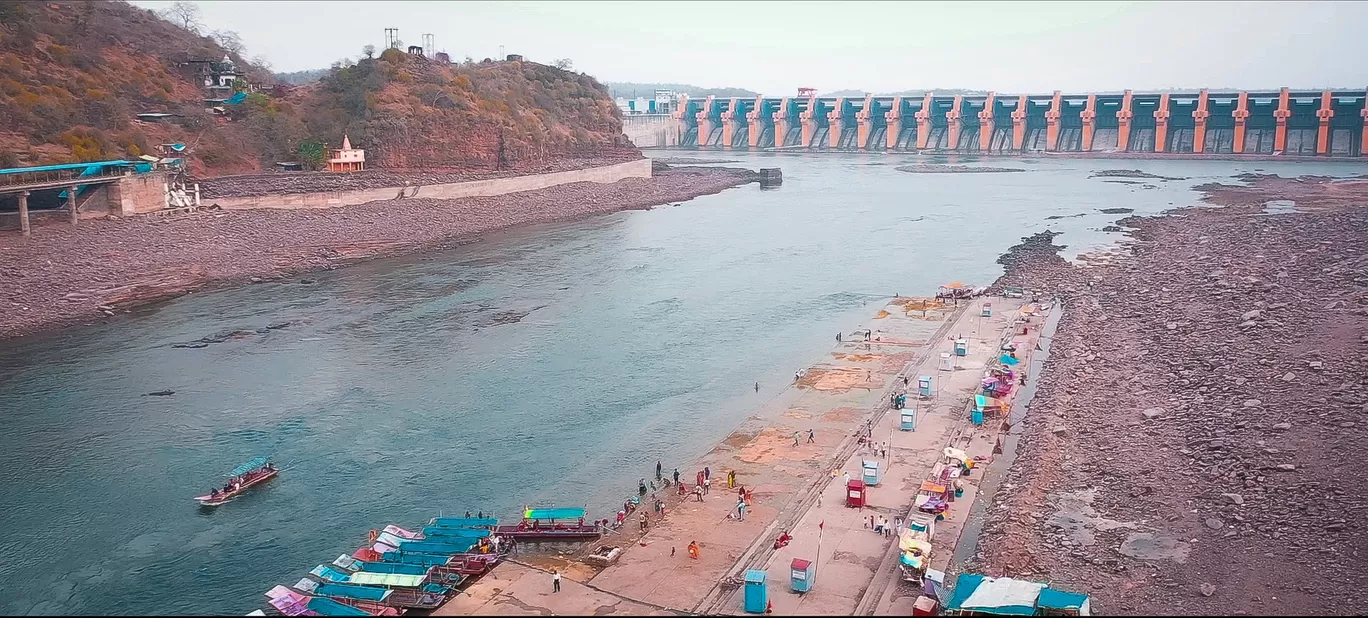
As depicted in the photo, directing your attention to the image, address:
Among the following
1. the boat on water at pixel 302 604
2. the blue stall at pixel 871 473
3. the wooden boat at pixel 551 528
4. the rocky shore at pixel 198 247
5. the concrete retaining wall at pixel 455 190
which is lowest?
the boat on water at pixel 302 604

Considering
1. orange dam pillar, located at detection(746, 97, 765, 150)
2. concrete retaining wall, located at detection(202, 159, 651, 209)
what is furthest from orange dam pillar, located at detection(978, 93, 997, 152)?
concrete retaining wall, located at detection(202, 159, 651, 209)

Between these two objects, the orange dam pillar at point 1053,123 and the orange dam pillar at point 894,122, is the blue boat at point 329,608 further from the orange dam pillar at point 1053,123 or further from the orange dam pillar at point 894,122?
Result: the orange dam pillar at point 894,122

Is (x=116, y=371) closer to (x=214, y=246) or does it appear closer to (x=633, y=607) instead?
(x=214, y=246)

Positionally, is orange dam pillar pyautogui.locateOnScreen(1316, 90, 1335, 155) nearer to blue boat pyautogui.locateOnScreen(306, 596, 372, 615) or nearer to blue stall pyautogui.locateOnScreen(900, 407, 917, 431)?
blue stall pyautogui.locateOnScreen(900, 407, 917, 431)

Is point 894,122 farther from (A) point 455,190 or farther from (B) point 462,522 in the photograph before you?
(B) point 462,522

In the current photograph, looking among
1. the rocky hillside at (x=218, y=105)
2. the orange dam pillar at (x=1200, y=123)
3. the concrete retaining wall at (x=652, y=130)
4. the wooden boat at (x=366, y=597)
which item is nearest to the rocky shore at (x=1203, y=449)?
the wooden boat at (x=366, y=597)

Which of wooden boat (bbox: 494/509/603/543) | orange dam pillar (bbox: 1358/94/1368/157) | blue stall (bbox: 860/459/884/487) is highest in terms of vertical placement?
orange dam pillar (bbox: 1358/94/1368/157)

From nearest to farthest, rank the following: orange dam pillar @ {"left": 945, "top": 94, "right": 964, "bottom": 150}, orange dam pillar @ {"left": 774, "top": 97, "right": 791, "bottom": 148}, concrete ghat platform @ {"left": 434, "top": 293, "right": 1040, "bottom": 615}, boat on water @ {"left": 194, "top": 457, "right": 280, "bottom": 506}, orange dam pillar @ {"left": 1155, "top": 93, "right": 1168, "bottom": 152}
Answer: concrete ghat platform @ {"left": 434, "top": 293, "right": 1040, "bottom": 615}, boat on water @ {"left": 194, "top": 457, "right": 280, "bottom": 506}, orange dam pillar @ {"left": 1155, "top": 93, "right": 1168, "bottom": 152}, orange dam pillar @ {"left": 945, "top": 94, "right": 964, "bottom": 150}, orange dam pillar @ {"left": 774, "top": 97, "right": 791, "bottom": 148}
